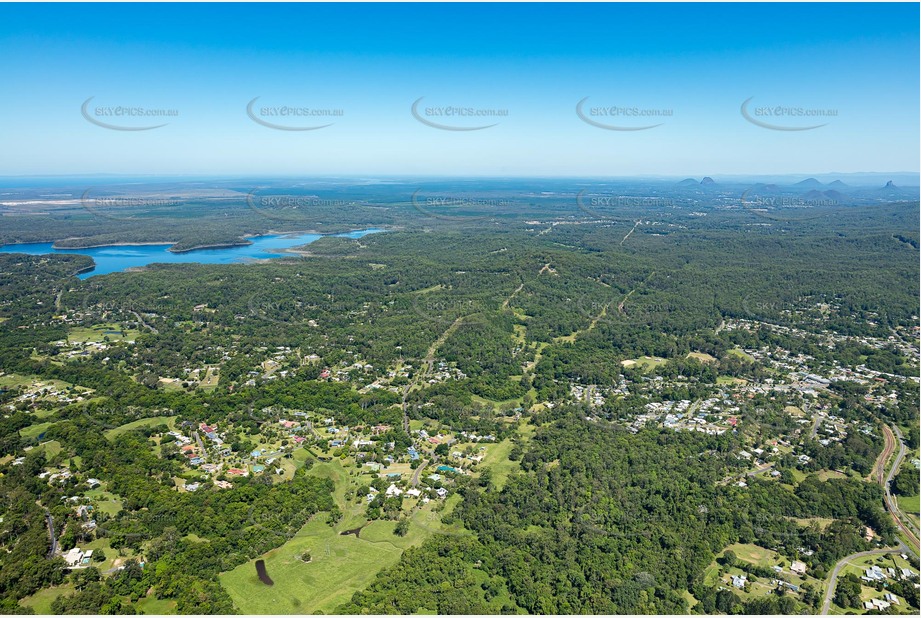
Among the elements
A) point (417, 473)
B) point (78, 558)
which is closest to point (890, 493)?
point (417, 473)

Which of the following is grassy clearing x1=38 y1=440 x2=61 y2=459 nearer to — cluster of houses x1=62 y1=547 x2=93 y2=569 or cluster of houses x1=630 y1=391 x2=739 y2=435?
cluster of houses x1=62 y1=547 x2=93 y2=569

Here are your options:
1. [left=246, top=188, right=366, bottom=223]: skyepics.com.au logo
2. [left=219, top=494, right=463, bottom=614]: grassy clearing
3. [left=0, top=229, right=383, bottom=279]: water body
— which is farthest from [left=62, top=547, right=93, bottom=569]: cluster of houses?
[left=246, top=188, right=366, bottom=223]: skyepics.com.au logo

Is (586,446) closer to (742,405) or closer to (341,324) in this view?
Result: (742,405)

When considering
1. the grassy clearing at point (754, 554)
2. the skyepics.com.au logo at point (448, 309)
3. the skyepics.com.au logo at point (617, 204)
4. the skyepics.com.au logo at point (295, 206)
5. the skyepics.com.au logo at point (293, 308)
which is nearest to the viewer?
the grassy clearing at point (754, 554)

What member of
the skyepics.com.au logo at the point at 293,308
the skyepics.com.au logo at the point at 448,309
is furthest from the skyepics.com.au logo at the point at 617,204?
the skyepics.com.au logo at the point at 293,308

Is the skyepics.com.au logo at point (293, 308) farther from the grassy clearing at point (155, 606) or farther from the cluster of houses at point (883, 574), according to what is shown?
the cluster of houses at point (883, 574)
